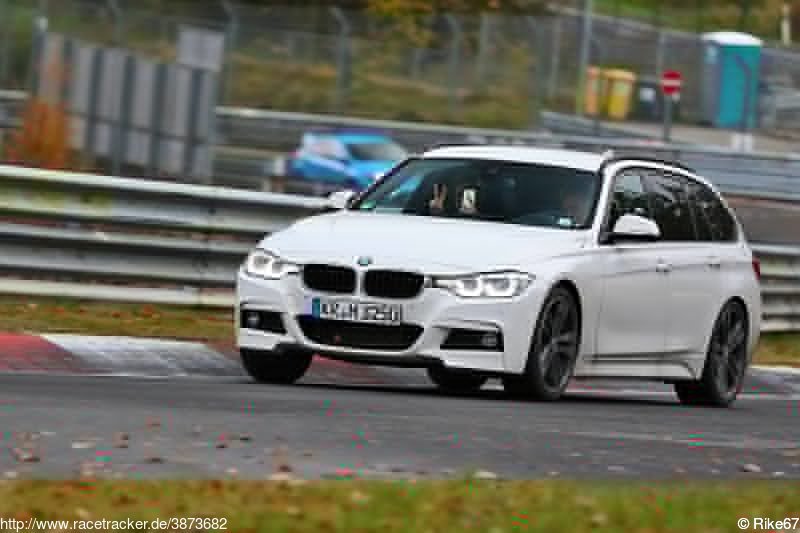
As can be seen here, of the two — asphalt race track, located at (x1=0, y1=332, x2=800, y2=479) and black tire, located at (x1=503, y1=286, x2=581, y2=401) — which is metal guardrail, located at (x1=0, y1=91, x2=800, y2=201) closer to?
black tire, located at (x1=503, y1=286, x2=581, y2=401)

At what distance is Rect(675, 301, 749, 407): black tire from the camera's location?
49.4ft

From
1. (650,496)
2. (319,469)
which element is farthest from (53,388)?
(650,496)

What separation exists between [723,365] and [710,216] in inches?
38.5

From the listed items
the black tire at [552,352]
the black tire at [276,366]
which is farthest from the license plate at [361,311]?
the black tire at [552,352]

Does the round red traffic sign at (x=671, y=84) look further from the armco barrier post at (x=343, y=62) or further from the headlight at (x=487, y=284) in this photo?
the headlight at (x=487, y=284)

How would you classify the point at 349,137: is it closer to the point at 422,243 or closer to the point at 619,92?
the point at 619,92

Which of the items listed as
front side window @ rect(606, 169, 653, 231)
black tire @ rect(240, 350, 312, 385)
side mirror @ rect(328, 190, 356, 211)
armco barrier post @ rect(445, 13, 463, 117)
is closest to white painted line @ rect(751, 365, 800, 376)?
front side window @ rect(606, 169, 653, 231)

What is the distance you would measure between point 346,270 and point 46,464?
4.19 m

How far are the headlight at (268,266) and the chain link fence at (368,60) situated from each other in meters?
23.8

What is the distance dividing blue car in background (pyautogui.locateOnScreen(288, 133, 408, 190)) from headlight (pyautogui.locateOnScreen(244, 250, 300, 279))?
83.0 feet

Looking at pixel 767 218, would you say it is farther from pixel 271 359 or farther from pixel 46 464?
pixel 46 464

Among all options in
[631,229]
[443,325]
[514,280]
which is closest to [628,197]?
[631,229]

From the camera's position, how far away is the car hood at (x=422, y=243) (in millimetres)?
12562

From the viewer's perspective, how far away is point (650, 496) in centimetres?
806
